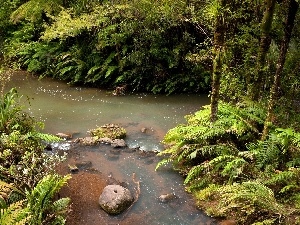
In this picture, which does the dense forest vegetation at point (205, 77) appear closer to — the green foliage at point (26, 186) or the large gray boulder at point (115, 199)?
the green foliage at point (26, 186)

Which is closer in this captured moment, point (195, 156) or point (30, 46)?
point (195, 156)

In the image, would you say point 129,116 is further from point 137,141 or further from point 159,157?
point 159,157

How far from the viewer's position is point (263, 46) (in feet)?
26.4

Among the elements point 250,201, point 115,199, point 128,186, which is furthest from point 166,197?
point 250,201

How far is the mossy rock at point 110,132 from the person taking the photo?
33.1 feet

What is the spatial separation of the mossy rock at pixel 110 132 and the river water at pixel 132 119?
260 millimetres

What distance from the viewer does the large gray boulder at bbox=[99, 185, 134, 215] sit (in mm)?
6905

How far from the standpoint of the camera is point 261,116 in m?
8.20

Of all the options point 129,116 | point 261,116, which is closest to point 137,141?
point 129,116

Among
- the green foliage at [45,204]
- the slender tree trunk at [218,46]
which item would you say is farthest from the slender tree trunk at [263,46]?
the green foliage at [45,204]

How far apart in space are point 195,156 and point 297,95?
3.66m

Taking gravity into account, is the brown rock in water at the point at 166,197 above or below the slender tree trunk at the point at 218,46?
below

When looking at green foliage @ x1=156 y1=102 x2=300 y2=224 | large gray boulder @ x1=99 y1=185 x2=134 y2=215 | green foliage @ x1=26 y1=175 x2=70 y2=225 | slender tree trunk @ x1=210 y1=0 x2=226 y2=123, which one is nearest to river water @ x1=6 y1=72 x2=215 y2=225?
large gray boulder @ x1=99 y1=185 x2=134 y2=215

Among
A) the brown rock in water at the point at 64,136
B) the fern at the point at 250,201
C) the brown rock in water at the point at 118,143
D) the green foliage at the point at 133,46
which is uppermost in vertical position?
the green foliage at the point at 133,46
